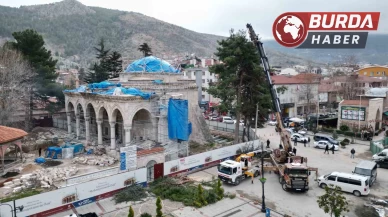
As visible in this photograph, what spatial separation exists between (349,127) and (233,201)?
83.9 ft

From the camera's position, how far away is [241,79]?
A: 1130 inches

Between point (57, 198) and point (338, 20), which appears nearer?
point (57, 198)

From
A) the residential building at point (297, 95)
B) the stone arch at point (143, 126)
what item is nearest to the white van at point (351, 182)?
the stone arch at point (143, 126)

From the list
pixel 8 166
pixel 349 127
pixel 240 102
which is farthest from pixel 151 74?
pixel 349 127

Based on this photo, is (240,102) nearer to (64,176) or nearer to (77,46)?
(64,176)

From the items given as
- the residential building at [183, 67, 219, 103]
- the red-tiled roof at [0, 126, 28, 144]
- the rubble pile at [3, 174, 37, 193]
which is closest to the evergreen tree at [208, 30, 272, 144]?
the rubble pile at [3, 174, 37, 193]

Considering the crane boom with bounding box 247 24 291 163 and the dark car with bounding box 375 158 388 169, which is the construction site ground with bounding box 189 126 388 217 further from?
the crane boom with bounding box 247 24 291 163

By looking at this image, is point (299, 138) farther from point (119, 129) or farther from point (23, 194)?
point (23, 194)

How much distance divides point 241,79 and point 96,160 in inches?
604

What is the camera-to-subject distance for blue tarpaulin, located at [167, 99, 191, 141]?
25547 mm

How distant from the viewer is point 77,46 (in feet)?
501

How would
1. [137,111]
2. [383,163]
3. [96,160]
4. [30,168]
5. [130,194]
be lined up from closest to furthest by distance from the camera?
[130,194] < [30,168] < [383,163] < [96,160] < [137,111]

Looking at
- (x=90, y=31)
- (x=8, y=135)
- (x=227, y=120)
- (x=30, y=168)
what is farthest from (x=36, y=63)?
(x=90, y=31)

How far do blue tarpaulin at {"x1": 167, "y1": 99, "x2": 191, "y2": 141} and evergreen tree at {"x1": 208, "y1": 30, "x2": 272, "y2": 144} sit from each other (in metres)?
4.66
